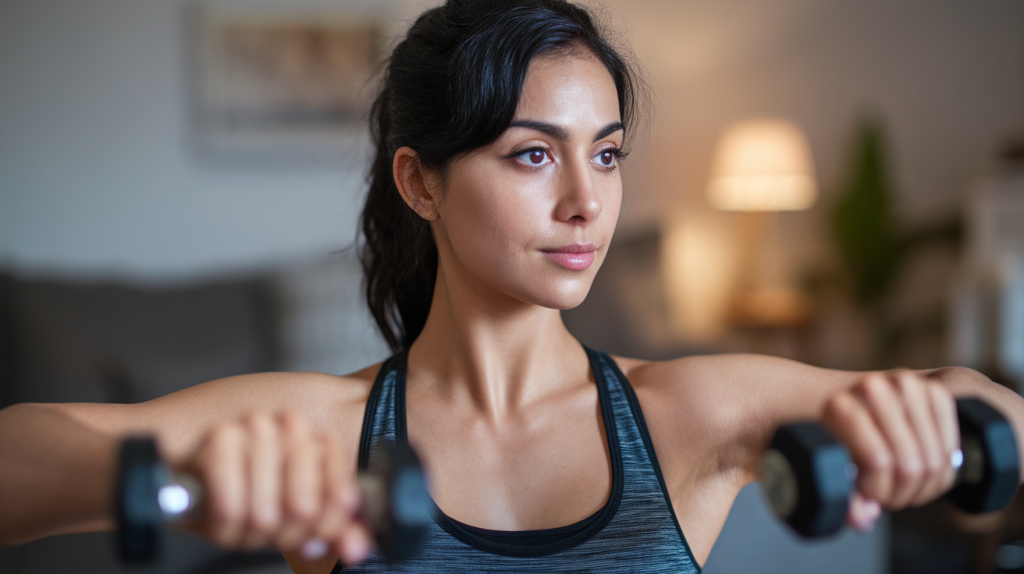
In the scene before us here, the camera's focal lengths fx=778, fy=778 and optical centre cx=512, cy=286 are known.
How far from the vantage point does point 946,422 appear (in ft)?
1.97

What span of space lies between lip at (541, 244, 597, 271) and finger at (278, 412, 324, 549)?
1.50ft

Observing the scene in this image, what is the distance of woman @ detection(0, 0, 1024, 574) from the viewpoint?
0.91 metres

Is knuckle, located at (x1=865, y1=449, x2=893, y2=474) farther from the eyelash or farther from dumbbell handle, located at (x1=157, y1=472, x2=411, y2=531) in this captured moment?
the eyelash

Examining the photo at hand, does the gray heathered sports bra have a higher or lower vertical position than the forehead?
lower

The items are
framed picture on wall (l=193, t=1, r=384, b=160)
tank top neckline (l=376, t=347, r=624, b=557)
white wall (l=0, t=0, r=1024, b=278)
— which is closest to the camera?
tank top neckline (l=376, t=347, r=624, b=557)

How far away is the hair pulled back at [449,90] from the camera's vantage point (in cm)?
93

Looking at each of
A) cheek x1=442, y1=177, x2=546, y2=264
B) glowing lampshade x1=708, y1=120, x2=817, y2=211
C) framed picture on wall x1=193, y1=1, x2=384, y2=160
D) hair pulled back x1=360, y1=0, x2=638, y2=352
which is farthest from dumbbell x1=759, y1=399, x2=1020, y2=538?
glowing lampshade x1=708, y1=120, x2=817, y2=211

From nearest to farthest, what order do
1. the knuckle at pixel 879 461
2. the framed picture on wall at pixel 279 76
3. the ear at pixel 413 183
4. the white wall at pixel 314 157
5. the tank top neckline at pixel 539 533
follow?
1. the knuckle at pixel 879 461
2. the tank top neckline at pixel 539 533
3. the ear at pixel 413 183
4. the white wall at pixel 314 157
5. the framed picture on wall at pixel 279 76

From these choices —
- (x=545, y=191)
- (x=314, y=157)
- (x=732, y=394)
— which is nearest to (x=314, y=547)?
(x=545, y=191)

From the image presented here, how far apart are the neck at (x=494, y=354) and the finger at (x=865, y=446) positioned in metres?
0.49

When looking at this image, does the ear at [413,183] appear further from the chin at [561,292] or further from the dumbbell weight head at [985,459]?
the dumbbell weight head at [985,459]

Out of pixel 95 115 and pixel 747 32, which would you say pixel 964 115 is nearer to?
pixel 747 32

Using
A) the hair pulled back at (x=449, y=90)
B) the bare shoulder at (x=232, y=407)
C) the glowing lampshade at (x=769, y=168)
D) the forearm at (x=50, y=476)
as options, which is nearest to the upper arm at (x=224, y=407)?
the bare shoulder at (x=232, y=407)

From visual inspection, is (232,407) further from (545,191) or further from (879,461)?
(879,461)
